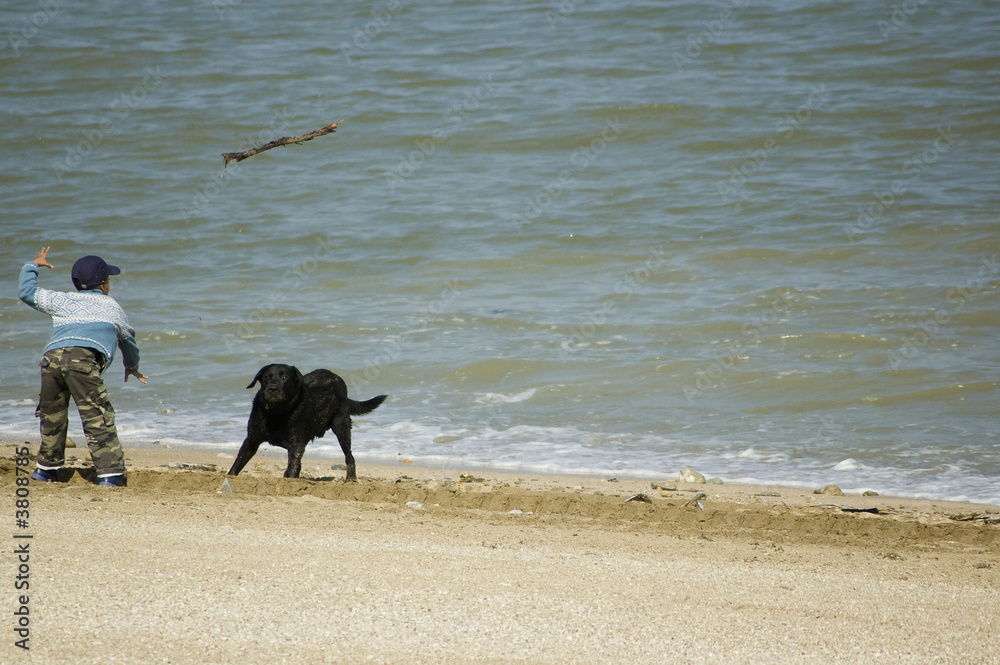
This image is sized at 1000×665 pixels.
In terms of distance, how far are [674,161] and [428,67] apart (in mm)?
6666

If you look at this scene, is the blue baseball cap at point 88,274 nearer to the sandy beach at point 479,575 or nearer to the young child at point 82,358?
the young child at point 82,358

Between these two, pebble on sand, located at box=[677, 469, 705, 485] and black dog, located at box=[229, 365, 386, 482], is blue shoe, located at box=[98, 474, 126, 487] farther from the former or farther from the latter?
pebble on sand, located at box=[677, 469, 705, 485]

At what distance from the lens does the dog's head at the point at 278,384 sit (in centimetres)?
627

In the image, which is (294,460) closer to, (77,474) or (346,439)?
(346,439)

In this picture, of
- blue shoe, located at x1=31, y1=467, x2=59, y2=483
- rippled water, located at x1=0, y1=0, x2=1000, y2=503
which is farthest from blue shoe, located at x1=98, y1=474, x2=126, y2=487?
rippled water, located at x1=0, y1=0, x2=1000, y2=503

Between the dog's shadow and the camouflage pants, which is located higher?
the camouflage pants

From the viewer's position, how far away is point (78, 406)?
5695mm

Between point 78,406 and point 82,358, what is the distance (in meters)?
0.28

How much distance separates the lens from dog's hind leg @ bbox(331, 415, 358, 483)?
22.2 ft

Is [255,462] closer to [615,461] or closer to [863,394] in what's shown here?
[615,461]

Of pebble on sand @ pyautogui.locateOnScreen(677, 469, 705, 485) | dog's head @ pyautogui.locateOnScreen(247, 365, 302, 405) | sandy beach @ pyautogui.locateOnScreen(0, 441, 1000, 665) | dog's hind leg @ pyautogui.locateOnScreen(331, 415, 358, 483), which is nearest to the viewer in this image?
sandy beach @ pyautogui.locateOnScreen(0, 441, 1000, 665)

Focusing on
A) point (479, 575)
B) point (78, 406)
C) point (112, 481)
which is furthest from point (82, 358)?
point (479, 575)

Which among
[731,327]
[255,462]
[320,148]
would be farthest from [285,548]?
[320,148]

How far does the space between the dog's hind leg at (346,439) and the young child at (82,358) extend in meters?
1.48
